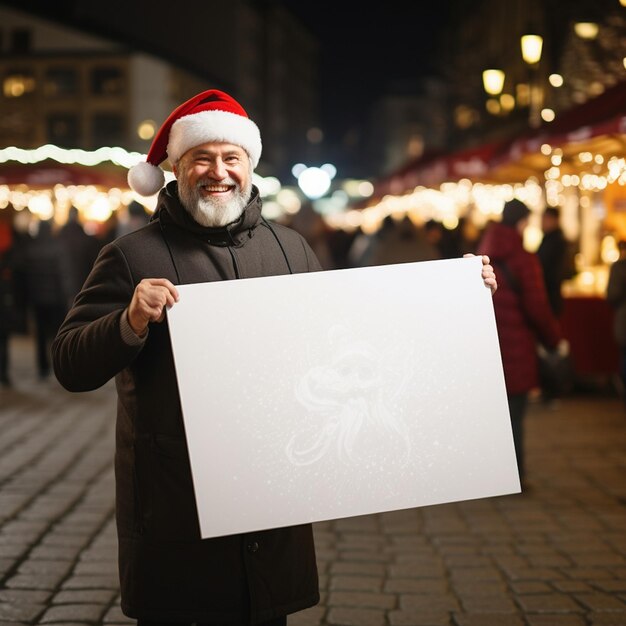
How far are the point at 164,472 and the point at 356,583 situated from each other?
8.41 feet

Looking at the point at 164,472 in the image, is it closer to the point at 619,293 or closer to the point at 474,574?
the point at 474,574

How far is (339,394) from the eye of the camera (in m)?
2.84

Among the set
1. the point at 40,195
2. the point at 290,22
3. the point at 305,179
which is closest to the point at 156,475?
the point at 40,195

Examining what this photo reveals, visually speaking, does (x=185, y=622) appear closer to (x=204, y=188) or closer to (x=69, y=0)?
(x=204, y=188)

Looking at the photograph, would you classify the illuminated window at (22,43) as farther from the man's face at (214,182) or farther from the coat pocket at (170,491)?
the coat pocket at (170,491)

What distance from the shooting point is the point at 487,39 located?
44.5 meters

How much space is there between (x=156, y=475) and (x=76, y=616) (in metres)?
2.08

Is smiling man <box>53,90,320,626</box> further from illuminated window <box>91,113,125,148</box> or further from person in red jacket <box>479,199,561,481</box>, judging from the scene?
illuminated window <box>91,113,125,148</box>

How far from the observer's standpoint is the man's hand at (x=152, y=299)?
270 centimetres

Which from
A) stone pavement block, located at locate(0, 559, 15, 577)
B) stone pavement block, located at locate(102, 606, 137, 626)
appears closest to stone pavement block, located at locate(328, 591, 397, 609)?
stone pavement block, located at locate(102, 606, 137, 626)

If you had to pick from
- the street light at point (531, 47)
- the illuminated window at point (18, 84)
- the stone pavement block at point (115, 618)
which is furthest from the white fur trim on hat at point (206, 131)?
the illuminated window at point (18, 84)

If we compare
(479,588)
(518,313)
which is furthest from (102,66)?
(479,588)

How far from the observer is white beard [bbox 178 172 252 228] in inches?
120

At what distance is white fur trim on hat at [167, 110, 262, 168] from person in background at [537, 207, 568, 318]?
28.2 feet
